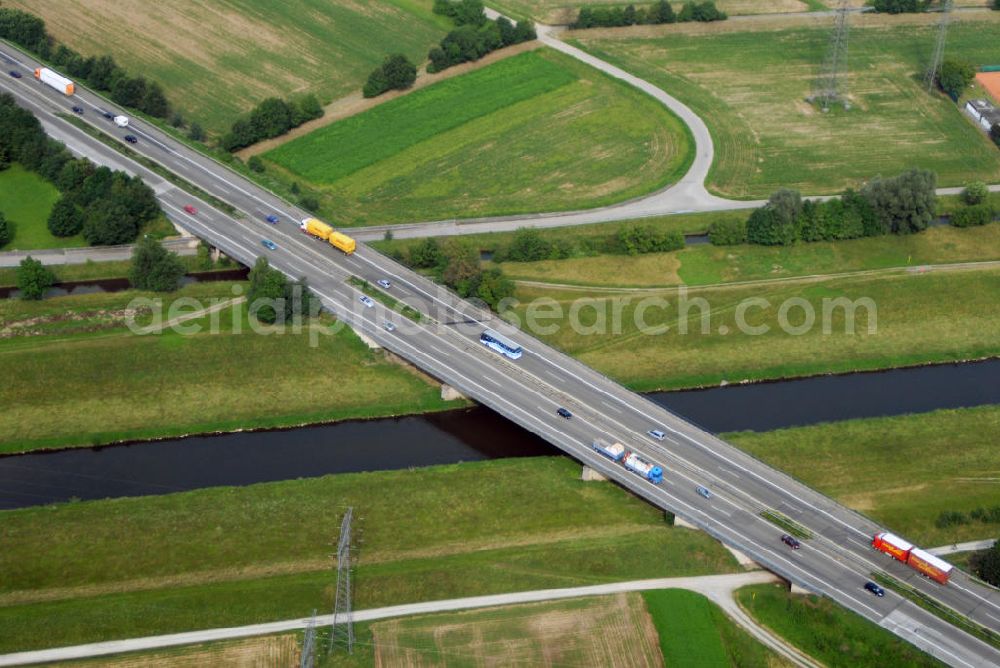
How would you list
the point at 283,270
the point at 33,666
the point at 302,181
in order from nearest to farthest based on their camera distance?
the point at 33,666, the point at 283,270, the point at 302,181

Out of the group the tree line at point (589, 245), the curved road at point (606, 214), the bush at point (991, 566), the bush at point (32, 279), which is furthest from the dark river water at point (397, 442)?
the curved road at point (606, 214)

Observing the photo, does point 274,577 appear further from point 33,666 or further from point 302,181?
point 302,181

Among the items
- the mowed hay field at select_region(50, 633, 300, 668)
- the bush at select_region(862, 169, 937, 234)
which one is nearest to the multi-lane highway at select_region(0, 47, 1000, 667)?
the mowed hay field at select_region(50, 633, 300, 668)

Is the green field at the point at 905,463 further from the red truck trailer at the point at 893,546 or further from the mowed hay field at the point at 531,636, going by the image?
the mowed hay field at the point at 531,636

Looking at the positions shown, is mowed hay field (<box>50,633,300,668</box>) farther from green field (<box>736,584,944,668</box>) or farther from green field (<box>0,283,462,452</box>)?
green field (<box>736,584,944,668</box>)

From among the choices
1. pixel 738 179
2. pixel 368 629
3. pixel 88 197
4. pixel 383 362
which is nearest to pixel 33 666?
pixel 368 629

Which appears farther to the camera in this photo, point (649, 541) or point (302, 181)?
point (302, 181)
